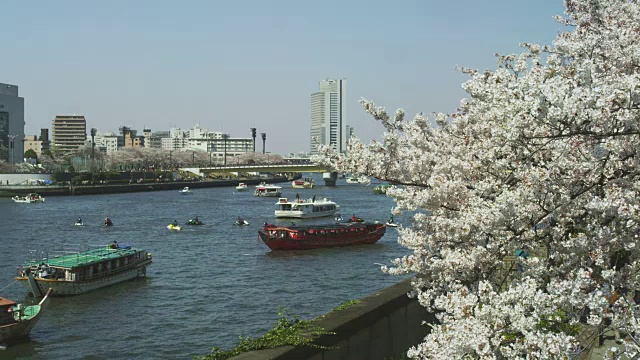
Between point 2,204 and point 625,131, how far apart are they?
9824 centimetres

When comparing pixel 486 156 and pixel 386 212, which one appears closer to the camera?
pixel 486 156

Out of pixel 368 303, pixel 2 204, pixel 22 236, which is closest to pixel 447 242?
pixel 368 303

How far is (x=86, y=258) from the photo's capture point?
36.6 meters

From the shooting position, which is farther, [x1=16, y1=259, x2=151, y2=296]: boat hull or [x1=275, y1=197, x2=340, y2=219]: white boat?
[x1=275, y1=197, x2=340, y2=219]: white boat

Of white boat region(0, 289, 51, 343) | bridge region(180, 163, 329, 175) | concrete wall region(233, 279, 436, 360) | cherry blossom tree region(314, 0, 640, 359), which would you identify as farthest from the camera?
bridge region(180, 163, 329, 175)

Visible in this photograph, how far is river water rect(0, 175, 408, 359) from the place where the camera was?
82.0 ft

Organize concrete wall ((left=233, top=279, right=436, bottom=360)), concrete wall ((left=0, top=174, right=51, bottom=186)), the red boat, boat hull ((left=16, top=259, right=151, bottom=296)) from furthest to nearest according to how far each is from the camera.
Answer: concrete wall ((left=0, top=174, right=51, bottom=186)) < the red boat < boat hull ((left=16, top=259, right=151, bottom=296)) < concrete wall ((left=233, top=279, right=436, bottom=360))

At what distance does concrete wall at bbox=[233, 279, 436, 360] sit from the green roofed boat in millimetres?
24881

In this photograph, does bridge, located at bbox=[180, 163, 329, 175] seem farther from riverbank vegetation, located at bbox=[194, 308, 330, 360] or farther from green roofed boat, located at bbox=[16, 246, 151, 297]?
riverbank vegetation, located at bbox=[194, 308, 330, 360]

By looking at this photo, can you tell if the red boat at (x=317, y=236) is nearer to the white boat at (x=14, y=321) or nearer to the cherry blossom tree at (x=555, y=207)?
the white boat at (x=14, y=321)

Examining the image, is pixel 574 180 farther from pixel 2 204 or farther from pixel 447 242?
pixel 2 204

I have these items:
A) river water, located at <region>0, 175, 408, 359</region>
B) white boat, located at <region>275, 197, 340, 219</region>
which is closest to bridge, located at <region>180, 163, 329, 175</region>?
white boat, located at <region>275, 197, 340, 219</region>

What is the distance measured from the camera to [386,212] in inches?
3246

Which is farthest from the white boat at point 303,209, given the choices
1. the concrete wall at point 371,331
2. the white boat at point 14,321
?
the concrete wall at point 371,331
